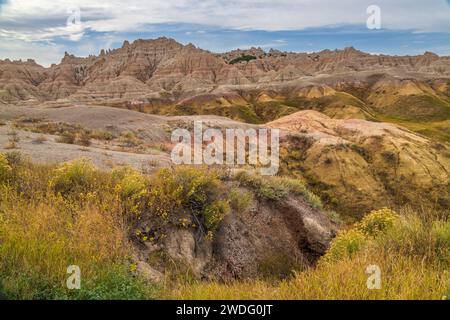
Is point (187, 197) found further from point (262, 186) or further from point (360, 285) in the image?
point (360, 285)

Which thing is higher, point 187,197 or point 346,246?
point 187,197

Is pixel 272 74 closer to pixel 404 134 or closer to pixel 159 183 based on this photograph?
pixel 404 134

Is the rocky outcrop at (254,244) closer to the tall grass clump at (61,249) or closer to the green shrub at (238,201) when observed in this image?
the green shrub at (238,201)

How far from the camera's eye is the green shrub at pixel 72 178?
7.79m

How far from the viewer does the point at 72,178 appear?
26.7ft

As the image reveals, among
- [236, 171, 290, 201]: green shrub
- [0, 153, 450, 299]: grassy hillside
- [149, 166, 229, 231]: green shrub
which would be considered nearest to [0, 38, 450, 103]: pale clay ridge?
[236, 171, 290, 201]: green shrub

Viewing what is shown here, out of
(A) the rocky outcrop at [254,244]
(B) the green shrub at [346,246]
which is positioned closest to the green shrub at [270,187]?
(A) the rocky outcrop at [254,244]

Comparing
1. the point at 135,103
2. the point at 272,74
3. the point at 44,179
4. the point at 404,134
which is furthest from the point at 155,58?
the point at 44,179

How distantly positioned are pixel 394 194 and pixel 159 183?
103ft

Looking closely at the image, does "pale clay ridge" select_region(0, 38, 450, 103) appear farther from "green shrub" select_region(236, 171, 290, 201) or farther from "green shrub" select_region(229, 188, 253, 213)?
"green shrub" select_region(229, 188, 253, 213)

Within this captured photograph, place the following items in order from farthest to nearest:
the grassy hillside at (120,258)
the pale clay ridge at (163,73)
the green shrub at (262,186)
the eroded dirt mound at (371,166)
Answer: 1. the pale clay ridge at (163,73)
2. the eroded dirt mound at (371,166)
3. the green shrub at (262,186)
4. the grassy hillside at (120,258)

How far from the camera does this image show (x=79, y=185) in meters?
7.96

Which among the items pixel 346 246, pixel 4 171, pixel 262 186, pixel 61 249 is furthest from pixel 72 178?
pixel 262 186
